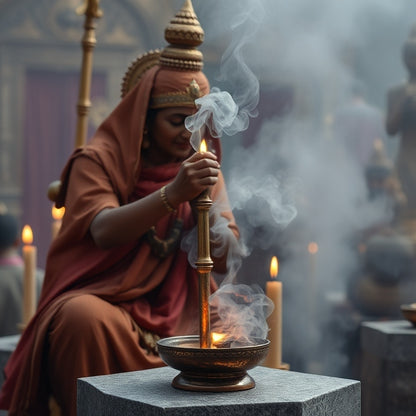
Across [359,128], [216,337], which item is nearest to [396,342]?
[216,337]

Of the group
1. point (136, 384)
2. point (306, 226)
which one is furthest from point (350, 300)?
point (136, 384)

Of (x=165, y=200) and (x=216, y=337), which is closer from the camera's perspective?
(x=216, y=337)

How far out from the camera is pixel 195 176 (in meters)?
2.83

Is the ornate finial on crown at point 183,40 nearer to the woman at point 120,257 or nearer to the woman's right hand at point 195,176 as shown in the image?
the woman at point 120,257

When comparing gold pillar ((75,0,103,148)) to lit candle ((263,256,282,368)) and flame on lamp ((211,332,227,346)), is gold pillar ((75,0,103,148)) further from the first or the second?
flame on lamp ((211,332,227,346))

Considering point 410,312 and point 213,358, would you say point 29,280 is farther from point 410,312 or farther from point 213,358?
point 213,358

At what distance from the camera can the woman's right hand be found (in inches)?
109

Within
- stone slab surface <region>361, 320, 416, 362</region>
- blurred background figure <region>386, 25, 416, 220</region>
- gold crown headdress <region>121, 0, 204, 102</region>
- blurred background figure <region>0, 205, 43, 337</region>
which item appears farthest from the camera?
blurred background figure <region>386, 25, 416, 220</region>

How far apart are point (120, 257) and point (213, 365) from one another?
1253mm

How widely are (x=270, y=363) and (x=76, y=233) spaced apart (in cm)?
83

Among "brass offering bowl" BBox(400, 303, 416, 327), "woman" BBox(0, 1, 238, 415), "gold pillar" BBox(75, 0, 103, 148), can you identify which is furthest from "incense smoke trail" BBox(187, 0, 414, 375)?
"brass offering bowl" BBox(400, 303, 416, 327)

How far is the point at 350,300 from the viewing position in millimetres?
6477

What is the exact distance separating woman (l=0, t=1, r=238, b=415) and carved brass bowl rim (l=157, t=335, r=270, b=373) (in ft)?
2.61

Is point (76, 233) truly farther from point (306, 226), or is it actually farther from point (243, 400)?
point (306, 226)
